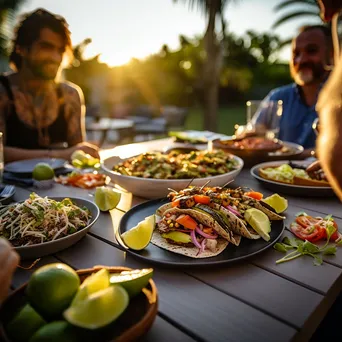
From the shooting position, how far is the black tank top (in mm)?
3197

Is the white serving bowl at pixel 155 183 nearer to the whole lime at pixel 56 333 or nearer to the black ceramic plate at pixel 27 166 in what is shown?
the black ceramic plate at pixel 27 166

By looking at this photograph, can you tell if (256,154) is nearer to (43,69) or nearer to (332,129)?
(332,129)

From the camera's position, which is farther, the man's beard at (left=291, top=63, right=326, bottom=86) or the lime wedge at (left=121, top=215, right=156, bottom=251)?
the man's beard at (left=291, top=63, right=326, bottom=86)

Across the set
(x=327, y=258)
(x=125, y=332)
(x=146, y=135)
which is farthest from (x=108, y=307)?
(x=146, y=135)

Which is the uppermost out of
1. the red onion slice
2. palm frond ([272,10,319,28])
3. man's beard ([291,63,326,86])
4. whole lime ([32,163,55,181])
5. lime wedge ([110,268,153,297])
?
palm frond ([272,10,319,28])

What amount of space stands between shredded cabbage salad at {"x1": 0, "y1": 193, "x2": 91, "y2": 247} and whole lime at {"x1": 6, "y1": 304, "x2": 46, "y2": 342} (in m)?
0.49

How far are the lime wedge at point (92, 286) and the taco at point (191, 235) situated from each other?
0.42 m

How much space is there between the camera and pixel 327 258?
4.00 ft

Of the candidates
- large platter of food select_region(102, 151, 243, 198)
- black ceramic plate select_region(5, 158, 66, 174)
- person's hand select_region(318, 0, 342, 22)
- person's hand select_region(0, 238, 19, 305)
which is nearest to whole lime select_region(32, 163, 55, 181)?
black ceramic plate select_region(5, 158, 66, 174)

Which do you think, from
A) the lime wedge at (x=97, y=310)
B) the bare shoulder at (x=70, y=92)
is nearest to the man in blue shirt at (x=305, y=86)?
the bare shoulder at (x=70, y=92)

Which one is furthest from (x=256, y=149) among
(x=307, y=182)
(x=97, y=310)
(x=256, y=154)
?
(x=97, y=310)

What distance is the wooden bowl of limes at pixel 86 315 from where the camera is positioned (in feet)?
2.30

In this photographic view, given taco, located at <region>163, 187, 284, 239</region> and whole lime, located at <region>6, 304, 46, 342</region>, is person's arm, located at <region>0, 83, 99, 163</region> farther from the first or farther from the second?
whole lime, located at <region>6, 304, 46, 342</region>

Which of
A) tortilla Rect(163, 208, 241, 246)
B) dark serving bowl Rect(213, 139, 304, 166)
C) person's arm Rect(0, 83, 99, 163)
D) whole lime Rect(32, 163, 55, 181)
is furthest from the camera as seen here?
person's arm Rect(0, 83, 99, 163)
